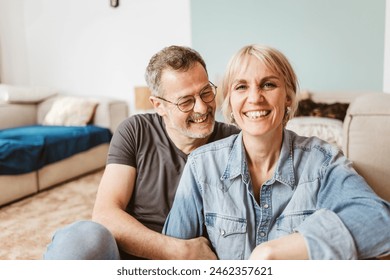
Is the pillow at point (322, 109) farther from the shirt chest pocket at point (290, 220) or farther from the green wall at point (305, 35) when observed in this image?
the shirt chest pocket at point (290, 220)

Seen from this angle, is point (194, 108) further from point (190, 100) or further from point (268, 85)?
point (268, 85)

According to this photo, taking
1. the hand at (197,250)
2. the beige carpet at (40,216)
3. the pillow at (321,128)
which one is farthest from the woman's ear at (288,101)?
the pillow at (321,128)

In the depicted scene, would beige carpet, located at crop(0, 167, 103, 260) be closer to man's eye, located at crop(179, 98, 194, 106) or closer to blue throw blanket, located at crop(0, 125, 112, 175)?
blue throw blanket, located at crop(0, 125, 112, 175)

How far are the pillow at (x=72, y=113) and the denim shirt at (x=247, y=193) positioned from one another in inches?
101

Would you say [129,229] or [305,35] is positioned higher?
[305,35]

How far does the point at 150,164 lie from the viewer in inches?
44.8

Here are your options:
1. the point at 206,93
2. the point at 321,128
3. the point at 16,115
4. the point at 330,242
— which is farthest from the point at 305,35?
the point at 330,242

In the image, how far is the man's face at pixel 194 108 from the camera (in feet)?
3.61

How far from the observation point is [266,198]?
2.82ft

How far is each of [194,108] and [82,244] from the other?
0.50 meters

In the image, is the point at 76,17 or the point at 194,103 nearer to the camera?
the point at 194,103
